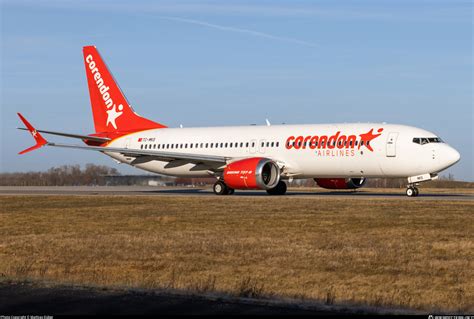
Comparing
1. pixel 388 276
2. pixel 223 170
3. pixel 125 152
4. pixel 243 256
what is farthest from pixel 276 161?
pixel 388 276

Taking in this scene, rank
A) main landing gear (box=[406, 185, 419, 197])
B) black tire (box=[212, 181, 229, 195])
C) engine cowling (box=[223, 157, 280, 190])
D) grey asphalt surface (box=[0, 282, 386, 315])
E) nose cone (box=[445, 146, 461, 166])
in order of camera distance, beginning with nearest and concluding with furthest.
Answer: grey asphalt surface (box=[0, 282, 386, 315]) → nose cone (box=[445, 146, 461, 166]) → main landing gear (box=[406, 185, 419, 197]) → engine cowling (box=[223, 157, 280, 190]) → black tire (box=[212, 181, 229, 195])

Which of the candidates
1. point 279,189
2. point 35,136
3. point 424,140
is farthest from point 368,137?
point 35,136

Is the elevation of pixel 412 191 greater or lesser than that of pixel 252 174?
lesser

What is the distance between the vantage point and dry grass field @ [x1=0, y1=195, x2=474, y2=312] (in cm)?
1215

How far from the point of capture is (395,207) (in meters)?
29.3

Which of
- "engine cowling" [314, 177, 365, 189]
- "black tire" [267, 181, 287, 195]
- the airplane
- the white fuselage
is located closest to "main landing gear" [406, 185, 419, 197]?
the airplane

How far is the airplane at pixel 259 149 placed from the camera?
125ft

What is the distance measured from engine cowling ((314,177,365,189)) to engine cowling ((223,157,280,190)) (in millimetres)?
4241

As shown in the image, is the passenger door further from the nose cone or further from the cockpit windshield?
the nose cone

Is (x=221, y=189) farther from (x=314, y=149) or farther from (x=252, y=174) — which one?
(x=314, y=149)

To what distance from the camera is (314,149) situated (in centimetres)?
4022

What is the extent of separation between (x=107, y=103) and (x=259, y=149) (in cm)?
1248

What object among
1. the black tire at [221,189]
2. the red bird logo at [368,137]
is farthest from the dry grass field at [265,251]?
the black tire at [221,189]

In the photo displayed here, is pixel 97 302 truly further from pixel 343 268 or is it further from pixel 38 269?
pixel 343 268
